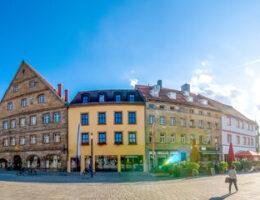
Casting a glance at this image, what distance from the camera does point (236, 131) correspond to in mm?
61750

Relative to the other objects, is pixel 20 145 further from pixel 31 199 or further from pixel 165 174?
pixel 31 199

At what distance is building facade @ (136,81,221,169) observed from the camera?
46031 mm

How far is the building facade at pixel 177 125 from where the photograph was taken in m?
46.0

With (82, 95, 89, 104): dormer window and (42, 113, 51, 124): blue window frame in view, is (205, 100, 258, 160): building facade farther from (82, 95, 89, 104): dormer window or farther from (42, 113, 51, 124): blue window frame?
(42, 113, 51, 124): blue window frame

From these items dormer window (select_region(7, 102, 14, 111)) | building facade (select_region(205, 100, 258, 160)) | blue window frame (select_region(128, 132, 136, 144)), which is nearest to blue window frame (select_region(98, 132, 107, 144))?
blue window frame (select_region(128, 132, 136, 144))

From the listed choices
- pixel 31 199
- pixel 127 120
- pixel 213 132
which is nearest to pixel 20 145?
pixel 127 120

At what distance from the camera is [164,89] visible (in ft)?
174

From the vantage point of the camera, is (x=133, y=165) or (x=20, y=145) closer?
(x=133, y=165)

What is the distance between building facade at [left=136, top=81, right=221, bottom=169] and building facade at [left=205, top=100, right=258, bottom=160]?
2.27 meters

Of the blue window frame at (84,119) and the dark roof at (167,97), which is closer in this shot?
the blue window frame at (84,119)

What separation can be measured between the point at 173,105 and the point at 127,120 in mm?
7756

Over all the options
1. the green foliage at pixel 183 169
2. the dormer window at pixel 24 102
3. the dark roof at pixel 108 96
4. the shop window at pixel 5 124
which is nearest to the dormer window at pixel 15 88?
the dormer window at pixel 24 102

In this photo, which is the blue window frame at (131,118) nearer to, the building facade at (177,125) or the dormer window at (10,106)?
the building facade at (177,125)

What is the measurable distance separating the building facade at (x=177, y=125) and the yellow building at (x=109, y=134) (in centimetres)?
142
